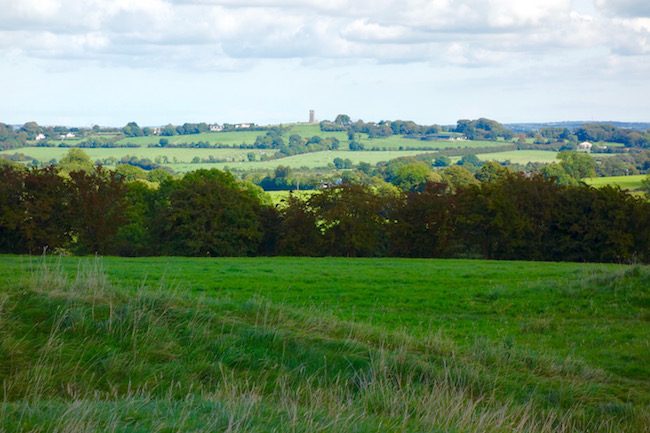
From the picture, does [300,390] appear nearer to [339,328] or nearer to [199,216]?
[339,328]

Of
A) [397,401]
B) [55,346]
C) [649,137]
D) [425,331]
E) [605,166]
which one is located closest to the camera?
[397,401]

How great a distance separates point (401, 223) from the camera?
4391 cm

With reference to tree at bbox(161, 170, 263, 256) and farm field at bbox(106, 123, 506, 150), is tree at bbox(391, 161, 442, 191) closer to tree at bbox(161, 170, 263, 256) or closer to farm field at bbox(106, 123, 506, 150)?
tree at bbox(161, 170, 263, 256)

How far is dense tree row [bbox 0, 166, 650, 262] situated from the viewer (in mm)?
42750

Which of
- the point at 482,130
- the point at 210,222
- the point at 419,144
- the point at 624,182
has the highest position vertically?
the point at 482,130

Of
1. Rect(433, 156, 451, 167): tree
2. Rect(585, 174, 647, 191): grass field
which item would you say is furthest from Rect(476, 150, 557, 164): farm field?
Rect(585, 174, 647, 191): grass field

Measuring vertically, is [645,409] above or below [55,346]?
below

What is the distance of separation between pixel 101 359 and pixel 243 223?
1379 inches

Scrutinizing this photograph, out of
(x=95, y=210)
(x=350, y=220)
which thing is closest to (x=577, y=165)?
(x=350, y=220)

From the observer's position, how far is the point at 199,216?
144 feet

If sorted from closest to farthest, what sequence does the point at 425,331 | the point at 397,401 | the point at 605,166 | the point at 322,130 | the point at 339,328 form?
the point at 397,401 < the point at 339,328 < the point at 425,331 < the point at 605,166 < the point at 322,130

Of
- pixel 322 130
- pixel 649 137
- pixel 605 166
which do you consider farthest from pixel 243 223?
pixel 322 130

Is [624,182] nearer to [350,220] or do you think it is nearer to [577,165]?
→ [577,165]

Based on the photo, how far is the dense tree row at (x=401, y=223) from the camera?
140 feet
